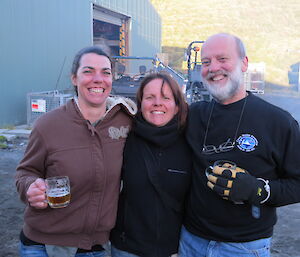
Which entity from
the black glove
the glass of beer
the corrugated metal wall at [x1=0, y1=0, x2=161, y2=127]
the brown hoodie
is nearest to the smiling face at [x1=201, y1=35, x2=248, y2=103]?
the black glove

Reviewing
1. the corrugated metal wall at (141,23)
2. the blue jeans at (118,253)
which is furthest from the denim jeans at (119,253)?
the corrugated metal wall at (141,23)

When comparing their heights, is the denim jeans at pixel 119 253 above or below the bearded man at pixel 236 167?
below

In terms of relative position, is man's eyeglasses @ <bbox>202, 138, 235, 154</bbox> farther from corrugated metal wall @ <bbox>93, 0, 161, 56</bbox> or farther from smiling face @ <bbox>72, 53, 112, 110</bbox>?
corrugated metal wall @ <bbox>93, 0, 161, 56</bbox>

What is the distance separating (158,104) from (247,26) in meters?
55.4

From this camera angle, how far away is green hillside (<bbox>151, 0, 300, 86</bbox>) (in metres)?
37.4

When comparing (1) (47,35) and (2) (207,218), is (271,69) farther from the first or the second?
(2) (207,218)

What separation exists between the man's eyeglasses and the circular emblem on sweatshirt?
4 cm

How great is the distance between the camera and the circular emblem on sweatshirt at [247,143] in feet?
6.14

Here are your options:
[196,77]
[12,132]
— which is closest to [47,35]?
[12,132]

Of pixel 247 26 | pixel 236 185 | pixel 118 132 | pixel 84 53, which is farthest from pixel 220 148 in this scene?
pixel 247 26

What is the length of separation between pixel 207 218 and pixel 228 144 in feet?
1.49

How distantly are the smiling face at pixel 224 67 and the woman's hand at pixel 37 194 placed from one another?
3.78ft

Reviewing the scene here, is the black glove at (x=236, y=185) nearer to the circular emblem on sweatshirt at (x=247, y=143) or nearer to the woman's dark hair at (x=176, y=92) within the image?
the circular emblem on sweatshirt at (x=247, y=143)

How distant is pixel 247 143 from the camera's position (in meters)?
1.88
